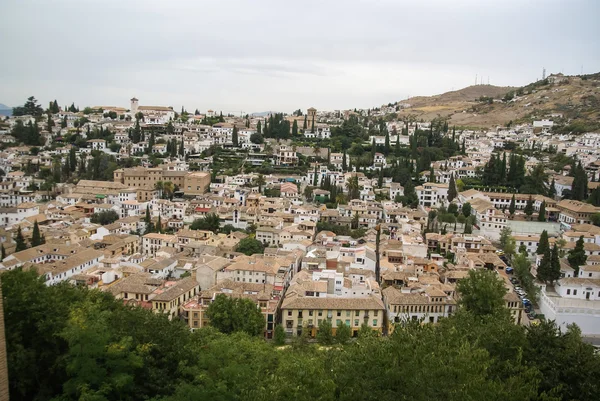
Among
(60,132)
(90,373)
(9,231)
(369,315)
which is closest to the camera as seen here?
(90,373)

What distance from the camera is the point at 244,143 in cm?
4325

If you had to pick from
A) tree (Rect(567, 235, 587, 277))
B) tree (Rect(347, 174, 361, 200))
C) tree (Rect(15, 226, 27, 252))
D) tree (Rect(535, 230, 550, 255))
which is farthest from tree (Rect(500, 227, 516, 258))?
tree (Rect(15, 226, 27, 252))

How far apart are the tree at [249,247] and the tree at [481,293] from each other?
31.6ft

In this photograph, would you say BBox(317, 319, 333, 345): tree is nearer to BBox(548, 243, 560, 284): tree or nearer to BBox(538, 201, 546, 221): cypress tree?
BBox(548, 243, 560, 284): tree

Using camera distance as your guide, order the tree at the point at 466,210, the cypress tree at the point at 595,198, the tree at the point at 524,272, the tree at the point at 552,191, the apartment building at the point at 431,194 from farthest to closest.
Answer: the tree at the point at 552,191 < the apartment building at the point at 431,194 < the cypress tree at the point at 595,198 < the tree at the point at 466,210 < the tree at the point at 524,272

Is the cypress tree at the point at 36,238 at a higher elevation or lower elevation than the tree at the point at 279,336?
higher

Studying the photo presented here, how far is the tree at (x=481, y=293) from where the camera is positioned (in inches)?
623

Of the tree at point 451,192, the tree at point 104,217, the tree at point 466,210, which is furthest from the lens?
the tree at point 451,192

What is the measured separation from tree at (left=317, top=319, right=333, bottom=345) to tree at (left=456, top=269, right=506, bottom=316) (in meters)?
4.14

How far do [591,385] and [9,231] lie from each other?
25.2 meters

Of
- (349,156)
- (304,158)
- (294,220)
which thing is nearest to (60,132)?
(304,158)

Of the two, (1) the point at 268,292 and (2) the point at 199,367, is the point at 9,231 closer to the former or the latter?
(1) the point at 268,292

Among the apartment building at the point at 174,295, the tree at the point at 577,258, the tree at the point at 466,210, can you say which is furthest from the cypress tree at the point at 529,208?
the apartment building at the point at 174,295

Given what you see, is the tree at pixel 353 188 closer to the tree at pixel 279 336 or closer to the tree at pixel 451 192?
the tree at pixel 451 192
